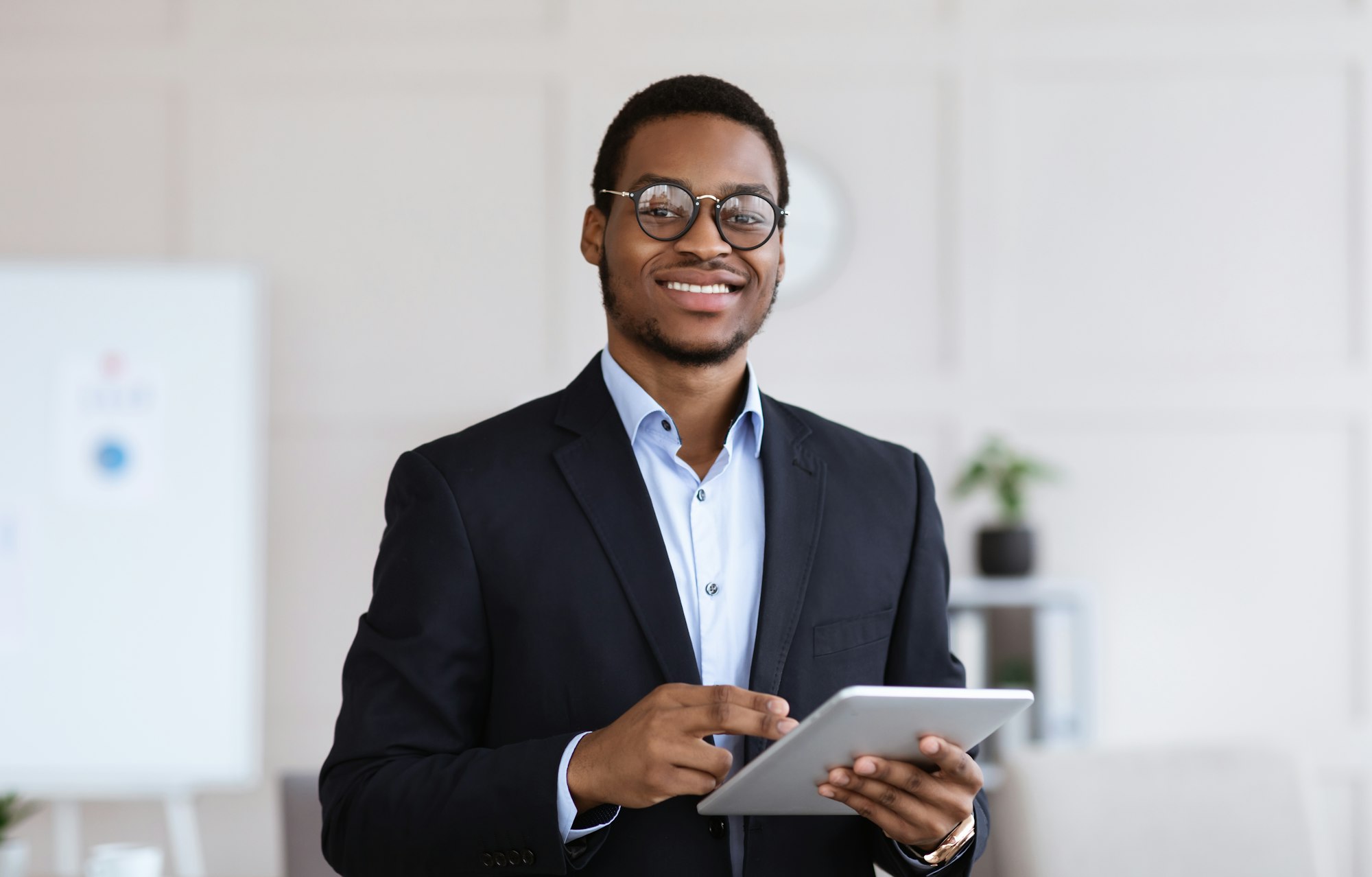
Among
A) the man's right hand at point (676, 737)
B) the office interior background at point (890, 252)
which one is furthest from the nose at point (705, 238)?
the office interior background at point (890, 252)

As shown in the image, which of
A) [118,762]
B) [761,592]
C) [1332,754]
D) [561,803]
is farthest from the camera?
[1332,754]

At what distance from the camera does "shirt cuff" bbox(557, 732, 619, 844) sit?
1165 mm

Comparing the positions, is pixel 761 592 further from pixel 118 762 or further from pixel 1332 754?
pixel 1332 754

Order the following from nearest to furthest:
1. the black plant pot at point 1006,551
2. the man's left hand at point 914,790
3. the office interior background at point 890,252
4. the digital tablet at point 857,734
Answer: the digital tablet at point 857,734 < the man's left hand at point 914,790 < the black plant pot at point 1006,551 < the office interior background at point 890,252

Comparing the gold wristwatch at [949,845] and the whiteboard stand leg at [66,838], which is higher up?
the gold wristwatch at [949,845]

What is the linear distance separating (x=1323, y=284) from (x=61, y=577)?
387 centimetres

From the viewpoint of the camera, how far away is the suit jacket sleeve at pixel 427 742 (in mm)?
1184

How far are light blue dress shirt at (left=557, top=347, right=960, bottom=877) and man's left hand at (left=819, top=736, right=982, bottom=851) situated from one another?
0.18 m

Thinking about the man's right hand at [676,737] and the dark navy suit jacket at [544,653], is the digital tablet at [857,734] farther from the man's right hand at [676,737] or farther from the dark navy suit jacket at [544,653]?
the dark navy suit jacket at [544,653]

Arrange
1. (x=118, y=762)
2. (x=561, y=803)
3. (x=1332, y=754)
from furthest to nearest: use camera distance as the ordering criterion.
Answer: (x=1332, y=754) < (x=118, y=762) < (x=561, y=803)

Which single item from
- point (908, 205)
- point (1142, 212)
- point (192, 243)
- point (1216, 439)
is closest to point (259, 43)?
point (192, 243)

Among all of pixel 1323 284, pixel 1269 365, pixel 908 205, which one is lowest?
pixel 1269 365

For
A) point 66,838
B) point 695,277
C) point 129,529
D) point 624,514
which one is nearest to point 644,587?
point 624,514

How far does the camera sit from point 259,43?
415cm
